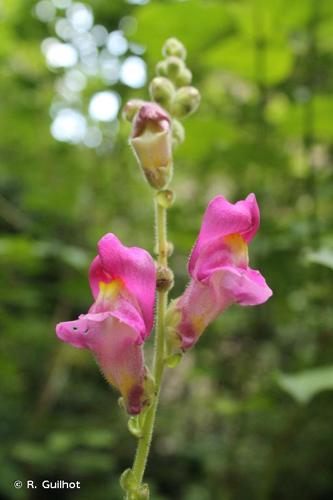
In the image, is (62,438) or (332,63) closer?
(62,438)

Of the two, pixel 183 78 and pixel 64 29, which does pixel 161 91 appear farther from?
pixel 64 29

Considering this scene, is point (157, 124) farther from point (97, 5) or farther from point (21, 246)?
point (97, 5)

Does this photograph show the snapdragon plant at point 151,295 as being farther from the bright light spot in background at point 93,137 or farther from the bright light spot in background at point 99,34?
the bright light spot in background at point 93,137

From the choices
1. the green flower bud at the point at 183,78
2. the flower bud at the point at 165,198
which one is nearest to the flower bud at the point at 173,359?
the flower bud at the point at 165,198

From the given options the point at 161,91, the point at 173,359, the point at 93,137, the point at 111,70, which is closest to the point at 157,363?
the point at 173,359

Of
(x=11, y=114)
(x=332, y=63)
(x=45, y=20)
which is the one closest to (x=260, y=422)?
(x=332, y=63)

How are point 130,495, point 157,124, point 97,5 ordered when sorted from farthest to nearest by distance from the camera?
point 97,5 < point 157,124 < point 130,495

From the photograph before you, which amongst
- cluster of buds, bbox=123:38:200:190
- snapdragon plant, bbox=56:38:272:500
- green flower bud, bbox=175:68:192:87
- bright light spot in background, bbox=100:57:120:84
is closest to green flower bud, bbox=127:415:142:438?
snapdragon plant, bbox=56:38:272:500
